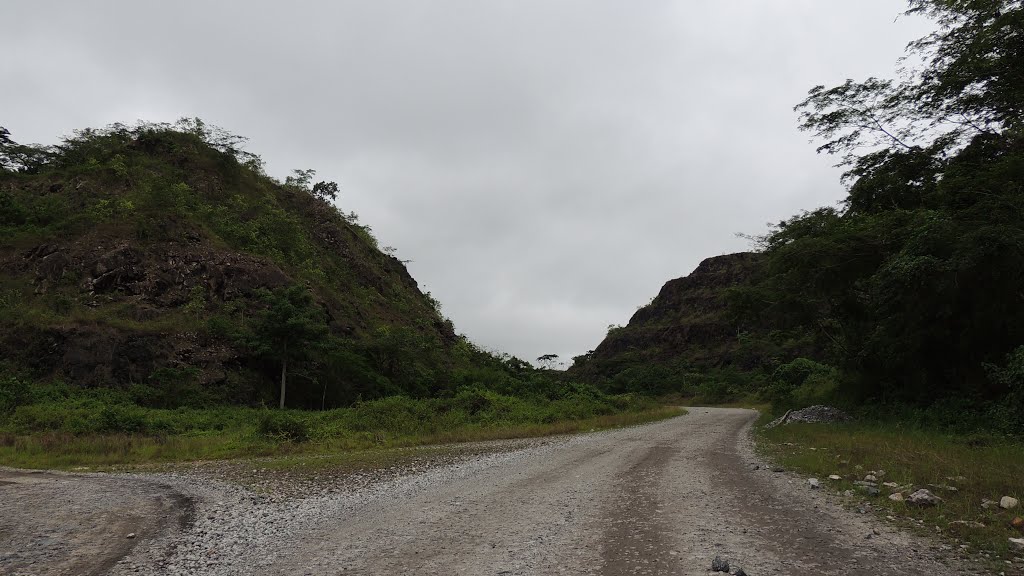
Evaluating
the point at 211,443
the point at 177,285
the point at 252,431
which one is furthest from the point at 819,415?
Result: the point at 177,285

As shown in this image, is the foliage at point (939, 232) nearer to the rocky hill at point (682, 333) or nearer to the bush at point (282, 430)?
the bush at point (282, 430)

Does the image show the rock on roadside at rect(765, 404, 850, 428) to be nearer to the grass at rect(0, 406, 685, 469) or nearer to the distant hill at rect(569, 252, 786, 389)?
the grass at rect(0, 406, 685, 469)

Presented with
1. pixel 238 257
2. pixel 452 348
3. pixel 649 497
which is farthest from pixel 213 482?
pixel 452 348

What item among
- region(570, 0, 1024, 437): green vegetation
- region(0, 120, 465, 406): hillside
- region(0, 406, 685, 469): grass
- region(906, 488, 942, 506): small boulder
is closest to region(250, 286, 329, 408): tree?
region(0, 120, 465, 406): hillside

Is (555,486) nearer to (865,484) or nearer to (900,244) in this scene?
(865,484)

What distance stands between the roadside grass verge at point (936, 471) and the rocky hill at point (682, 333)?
84.9 m

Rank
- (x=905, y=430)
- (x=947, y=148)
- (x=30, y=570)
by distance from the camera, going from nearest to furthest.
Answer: (x=30, y=570) → (x=905, y=430) → (x=947, y=148)

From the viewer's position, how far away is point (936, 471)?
8539mm

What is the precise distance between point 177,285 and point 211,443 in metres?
23.4

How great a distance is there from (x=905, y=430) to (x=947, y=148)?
10.7m

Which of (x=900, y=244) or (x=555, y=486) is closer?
(x=555, y=486)

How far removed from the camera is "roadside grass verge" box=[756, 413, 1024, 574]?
5.55 m

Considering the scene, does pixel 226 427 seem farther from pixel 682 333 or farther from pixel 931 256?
pixel 682 333

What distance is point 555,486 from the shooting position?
966cm
